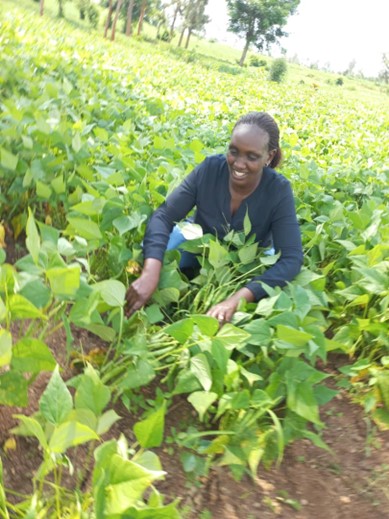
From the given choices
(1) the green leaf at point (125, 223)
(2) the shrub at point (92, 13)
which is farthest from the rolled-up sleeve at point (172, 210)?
(2) the shrub at point (92, 13)

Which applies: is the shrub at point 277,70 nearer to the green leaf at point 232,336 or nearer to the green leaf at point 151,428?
the green leaf at point 232,336

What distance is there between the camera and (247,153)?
204 cm

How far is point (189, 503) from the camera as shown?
1.45 metres

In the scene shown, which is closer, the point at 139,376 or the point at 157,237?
the point at 139,376

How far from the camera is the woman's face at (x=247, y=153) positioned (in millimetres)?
2023

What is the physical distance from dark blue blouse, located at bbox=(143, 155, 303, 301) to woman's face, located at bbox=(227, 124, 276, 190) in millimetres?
100

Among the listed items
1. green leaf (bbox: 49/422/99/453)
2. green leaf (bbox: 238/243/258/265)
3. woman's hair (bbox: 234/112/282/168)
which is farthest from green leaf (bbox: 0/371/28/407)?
woman's hair (bbox: 234/112/282/168)

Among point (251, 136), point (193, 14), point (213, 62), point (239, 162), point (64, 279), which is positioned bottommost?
point (64, 279)

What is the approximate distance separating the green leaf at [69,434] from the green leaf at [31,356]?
20 cm

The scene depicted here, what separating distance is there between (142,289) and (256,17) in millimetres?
41937

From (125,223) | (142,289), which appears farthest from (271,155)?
(142,289)

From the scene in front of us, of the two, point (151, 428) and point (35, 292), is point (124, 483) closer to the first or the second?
point (151, 428)

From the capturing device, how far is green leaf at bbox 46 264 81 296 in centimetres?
113

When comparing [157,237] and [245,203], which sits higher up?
[245,203]
